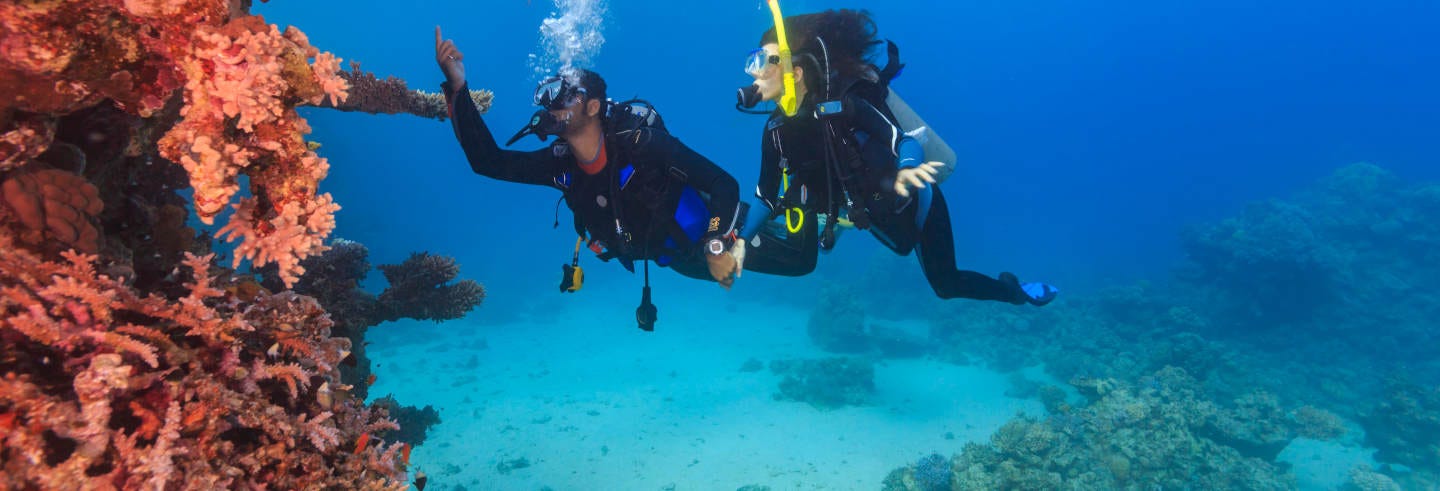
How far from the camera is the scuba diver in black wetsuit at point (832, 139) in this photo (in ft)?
16.6

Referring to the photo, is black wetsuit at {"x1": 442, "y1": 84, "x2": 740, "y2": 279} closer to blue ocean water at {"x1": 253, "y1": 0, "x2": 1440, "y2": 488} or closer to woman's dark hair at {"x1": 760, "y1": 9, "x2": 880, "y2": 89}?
woman's dark hair at {"x1": 760, "y1": 9, "x2": 880, "y2": 89}

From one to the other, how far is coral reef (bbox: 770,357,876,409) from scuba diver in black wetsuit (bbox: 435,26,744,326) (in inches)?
466

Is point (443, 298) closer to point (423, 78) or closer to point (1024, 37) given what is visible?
point (423, 78)

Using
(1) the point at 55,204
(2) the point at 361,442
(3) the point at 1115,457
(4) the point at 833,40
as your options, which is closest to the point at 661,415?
(3) the point at 1115,457

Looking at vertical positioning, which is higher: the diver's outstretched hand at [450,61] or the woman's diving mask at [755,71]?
the woman's diving mask at [755,71]

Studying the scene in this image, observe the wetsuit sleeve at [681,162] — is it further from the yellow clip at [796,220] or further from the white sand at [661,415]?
the white sand at [661,415]

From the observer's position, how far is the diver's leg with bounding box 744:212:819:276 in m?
6.50

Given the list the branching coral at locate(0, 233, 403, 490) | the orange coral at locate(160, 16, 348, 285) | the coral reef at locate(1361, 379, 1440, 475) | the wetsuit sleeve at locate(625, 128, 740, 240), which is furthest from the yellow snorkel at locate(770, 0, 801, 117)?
the coral reef at locate(1361, 379, 1440, 475)

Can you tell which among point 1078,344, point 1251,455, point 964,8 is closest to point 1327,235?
point 1078,344

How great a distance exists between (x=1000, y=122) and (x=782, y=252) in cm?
13257

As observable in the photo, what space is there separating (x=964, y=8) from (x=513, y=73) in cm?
9079

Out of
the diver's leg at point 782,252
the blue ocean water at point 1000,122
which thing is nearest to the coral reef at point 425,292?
the diver's leg at point 782,252

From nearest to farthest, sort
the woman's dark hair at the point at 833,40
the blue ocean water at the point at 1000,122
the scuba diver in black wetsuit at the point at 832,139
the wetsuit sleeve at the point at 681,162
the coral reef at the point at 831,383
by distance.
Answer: the scuba diver in black wetsuit at the point at 832,139 < the woman's dark hair at the point at 833,40 < the wetsuit sleeve at the point at 681,162 < the coral reef at the point at 831,383 < the blue ocean water at the point at 1000,122

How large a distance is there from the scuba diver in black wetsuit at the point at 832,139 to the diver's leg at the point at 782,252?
0.17 meters
